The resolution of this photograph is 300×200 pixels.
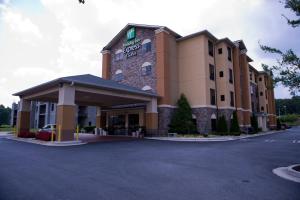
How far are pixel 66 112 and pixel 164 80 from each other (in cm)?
1302

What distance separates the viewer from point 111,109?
33.4 m

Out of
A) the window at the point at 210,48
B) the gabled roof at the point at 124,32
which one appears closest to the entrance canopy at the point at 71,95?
the gabled roof at the point at 124,32

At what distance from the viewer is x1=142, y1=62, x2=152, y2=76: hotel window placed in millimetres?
30250

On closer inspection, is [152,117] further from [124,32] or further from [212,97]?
[124,32]

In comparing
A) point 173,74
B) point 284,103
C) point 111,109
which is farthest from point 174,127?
point 284,103

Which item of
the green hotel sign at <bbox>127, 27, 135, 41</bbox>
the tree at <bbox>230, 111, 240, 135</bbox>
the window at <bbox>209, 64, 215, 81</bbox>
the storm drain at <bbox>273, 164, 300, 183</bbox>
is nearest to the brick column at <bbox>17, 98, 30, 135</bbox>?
the green hotel sign at <bbox>127, 27, 135, 41</bbox>

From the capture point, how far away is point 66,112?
18.8 metres

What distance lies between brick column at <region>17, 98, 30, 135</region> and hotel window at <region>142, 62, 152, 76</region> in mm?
14708

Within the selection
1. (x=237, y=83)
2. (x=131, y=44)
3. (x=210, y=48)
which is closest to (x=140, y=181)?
(x=210, y=48)

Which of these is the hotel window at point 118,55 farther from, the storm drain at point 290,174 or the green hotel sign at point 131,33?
the storm drain at point 290,174

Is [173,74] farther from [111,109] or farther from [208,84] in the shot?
[111,109]

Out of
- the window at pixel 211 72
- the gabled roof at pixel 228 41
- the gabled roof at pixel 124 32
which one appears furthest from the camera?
the gabled roof at pixel 228 41

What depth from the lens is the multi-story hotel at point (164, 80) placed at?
27078 mm

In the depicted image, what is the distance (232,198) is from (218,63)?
92.3 feet
